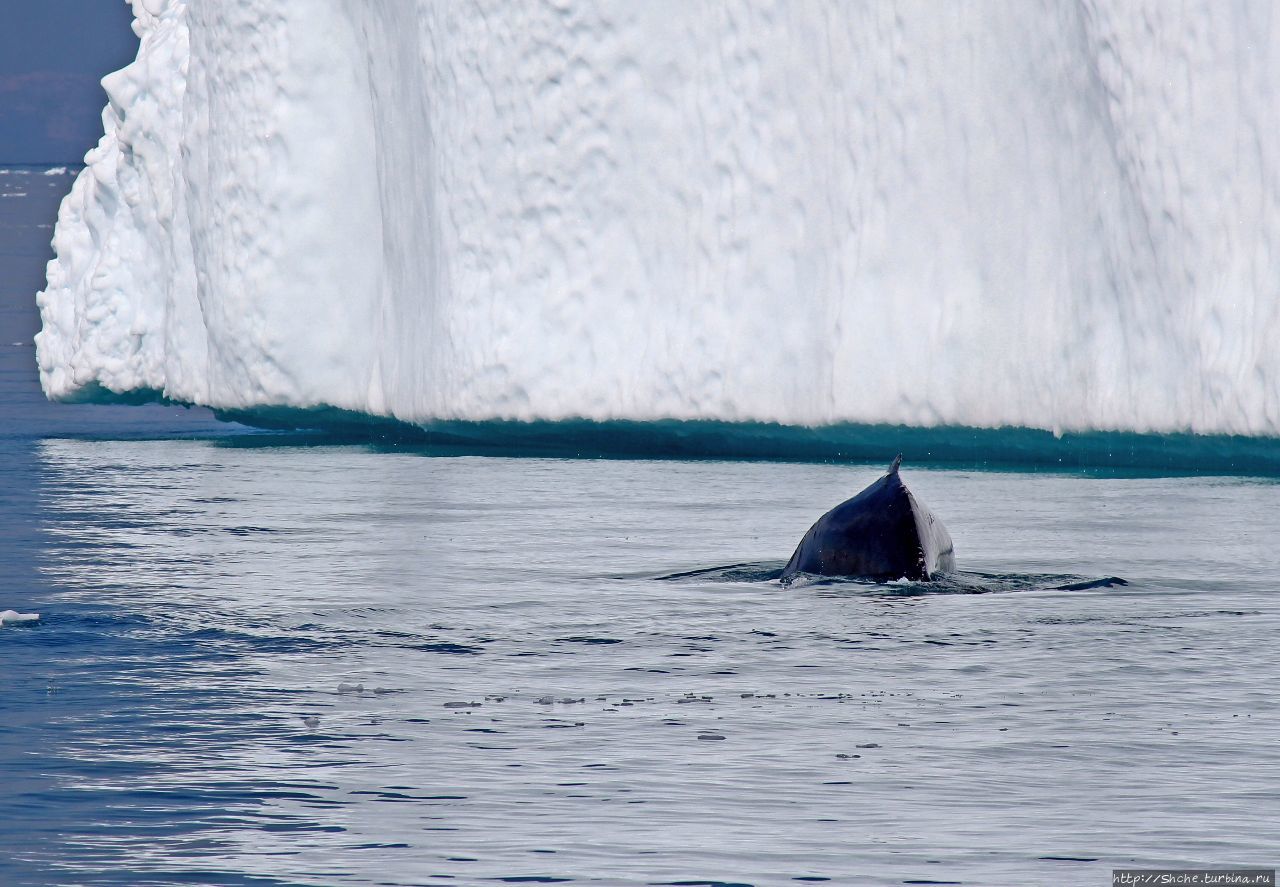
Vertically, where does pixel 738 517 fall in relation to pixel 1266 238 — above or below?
below

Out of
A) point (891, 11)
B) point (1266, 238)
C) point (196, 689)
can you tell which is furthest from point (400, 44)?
point (196, 689)

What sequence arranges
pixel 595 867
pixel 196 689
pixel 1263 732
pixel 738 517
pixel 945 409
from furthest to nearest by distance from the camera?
1. pixel 945 409
2. pixel 738 517
3. pixel 196 689
4. pixel 1263 732
5. pixel 595 867

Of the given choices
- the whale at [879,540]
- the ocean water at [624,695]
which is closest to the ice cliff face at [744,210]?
the ocean water at [624,695]

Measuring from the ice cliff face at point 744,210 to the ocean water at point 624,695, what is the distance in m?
1.48

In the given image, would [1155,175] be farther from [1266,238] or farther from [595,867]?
[595,867]

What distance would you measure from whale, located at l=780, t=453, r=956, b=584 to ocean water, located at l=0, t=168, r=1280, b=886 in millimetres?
130

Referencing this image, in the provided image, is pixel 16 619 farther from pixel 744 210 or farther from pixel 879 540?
pixel 744 210

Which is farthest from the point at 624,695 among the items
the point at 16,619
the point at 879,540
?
the point at 16,619

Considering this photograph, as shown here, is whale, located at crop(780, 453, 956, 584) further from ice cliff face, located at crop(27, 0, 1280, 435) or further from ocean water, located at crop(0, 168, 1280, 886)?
ice cliff face, located at crop(27, 0, 1280, 435)

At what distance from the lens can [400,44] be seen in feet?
50.6

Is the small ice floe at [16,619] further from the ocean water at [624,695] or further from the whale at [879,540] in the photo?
the whale at [879,540]

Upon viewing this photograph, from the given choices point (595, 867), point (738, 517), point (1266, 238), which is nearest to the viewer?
point (595, 867)

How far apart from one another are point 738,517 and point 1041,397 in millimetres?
2886

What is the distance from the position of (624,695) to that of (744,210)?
26.0 feet
